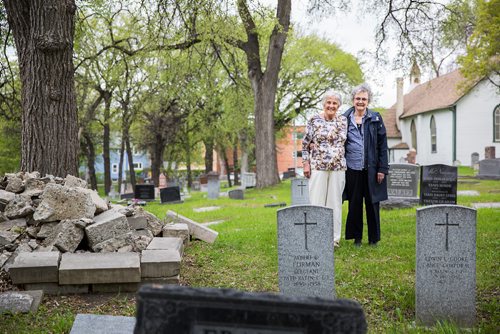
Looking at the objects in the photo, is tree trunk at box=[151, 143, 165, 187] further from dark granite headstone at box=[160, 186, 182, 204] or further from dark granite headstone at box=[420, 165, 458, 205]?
dark granite headstone at box=[420, 165, 458, 205]

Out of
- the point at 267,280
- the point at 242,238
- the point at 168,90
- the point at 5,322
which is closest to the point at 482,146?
the point at 168,90

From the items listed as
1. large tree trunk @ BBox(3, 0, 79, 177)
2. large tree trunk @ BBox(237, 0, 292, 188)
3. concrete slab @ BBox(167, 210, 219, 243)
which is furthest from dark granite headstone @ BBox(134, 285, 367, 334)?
large tree trunk @ BBox(237, 0, 292, 188)

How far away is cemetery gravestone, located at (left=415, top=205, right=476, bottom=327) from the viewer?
4.11 m

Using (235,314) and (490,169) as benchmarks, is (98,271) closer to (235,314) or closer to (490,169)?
(235,314)

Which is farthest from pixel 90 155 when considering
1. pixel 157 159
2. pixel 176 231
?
pixel 176 231

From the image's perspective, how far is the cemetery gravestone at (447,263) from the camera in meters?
4.11

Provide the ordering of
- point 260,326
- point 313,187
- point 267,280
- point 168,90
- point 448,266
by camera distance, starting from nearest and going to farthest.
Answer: point 260,326 → point 448,266 → point 267,280 → point 313,187 → point 168,90

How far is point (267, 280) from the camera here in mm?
5723

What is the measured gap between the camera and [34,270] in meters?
4.98

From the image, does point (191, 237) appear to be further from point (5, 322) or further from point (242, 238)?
point (5, 322)

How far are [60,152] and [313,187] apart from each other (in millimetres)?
4547

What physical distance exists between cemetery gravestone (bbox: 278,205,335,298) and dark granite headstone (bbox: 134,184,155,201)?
62.6 feet

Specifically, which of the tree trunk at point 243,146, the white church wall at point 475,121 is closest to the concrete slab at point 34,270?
the tree trunk at point 243,146

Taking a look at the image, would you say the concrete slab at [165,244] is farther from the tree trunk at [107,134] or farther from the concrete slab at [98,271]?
the tree trunk at [107,134]
